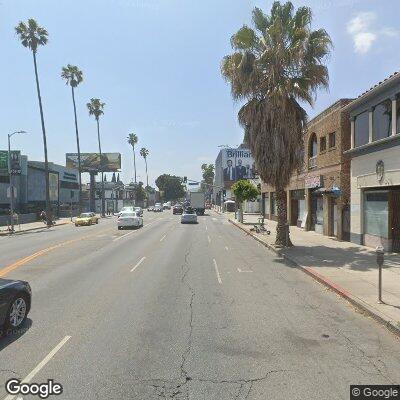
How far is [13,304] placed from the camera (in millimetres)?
8148

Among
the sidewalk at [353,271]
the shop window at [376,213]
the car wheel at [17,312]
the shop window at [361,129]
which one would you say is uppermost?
the shop window at [361,129]

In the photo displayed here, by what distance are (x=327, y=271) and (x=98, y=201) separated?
93.3 m

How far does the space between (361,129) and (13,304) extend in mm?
19270

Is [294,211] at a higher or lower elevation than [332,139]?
lower

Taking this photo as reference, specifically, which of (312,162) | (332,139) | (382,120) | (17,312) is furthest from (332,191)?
(17,312)

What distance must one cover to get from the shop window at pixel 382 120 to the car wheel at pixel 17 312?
1642 cm

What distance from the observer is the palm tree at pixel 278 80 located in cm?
2123

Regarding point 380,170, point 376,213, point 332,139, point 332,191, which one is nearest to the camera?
point 380,170

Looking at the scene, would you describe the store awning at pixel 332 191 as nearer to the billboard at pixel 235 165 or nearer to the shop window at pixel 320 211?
the shop window at pixel 320 211

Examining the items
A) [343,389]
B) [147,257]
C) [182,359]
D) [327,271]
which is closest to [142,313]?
[182,359]

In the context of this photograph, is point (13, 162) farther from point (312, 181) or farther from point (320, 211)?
point (320, 211)

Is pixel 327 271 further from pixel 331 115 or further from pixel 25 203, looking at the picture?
pixel 25 203

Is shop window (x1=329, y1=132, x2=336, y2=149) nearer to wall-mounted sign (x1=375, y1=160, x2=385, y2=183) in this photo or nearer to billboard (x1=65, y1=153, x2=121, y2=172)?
A: wall-mounted sign (x1=375, y1=160, x2=385, y2=183)

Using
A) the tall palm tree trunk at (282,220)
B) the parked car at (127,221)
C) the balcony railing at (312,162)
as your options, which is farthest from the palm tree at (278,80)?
the parked car at (127,221)
